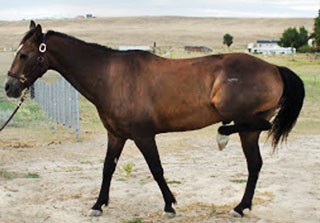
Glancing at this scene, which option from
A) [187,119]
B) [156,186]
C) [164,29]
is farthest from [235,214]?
[164,29]

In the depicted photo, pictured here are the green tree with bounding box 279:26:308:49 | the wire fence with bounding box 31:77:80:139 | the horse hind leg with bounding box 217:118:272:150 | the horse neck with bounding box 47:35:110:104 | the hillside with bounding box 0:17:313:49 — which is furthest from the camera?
the hillside with bounding box 0:17:313:49

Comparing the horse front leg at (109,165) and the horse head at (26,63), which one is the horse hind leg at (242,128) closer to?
the horse front leg at (109,165)

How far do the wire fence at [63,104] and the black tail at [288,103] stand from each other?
702cm

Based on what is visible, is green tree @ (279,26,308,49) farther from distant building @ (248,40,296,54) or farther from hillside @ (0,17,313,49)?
hillside @ (0,17,313,49)

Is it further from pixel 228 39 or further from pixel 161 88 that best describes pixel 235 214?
pixel 228 39

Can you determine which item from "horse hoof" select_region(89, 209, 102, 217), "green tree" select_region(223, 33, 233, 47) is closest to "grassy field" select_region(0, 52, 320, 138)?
"horse hoof" select_region(89, 209, 102, 217)

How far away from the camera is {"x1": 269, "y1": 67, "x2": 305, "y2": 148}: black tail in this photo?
6.79 m

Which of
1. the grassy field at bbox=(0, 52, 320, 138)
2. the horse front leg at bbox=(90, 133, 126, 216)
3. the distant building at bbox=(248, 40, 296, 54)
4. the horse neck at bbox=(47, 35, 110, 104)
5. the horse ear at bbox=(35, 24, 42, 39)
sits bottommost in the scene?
the distant building at bbox=(248, 40, 296, 54)

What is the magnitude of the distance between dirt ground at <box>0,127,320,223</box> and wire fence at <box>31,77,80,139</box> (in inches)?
61.2

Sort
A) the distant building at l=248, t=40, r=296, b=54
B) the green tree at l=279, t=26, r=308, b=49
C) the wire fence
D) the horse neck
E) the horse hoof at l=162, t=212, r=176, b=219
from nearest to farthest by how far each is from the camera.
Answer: the horse neck < the horse hoof at l=162, t=212, r=176, b=219 < the wire fence < the distant building at l=248, t=40, r=296, b=54 < the green tree at l=279, t=26, r=308, b=49

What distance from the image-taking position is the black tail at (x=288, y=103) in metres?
6.79

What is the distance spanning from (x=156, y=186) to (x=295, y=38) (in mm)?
70064

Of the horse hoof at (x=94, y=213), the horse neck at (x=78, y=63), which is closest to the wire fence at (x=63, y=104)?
the horse hoof at (x=94, y=213)

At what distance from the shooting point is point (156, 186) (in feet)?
27.7
